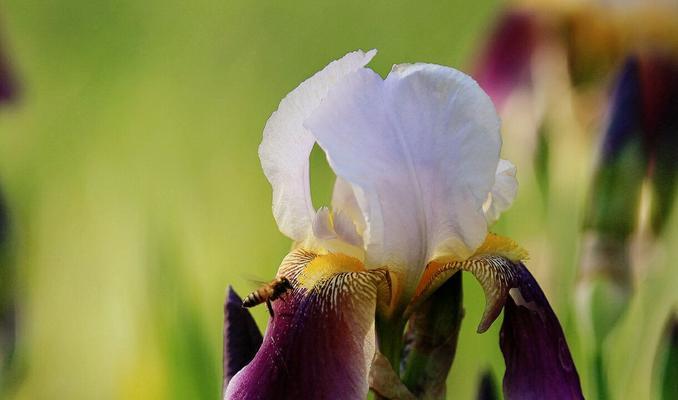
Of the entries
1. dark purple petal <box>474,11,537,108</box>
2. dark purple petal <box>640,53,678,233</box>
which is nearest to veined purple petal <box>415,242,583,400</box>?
dark purple petal <box>640,53,678,233</box>

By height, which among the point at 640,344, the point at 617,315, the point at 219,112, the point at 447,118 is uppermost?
the point at 219,112

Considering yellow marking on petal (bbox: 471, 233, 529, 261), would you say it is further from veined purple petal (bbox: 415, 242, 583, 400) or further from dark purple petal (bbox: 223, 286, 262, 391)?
dark purple petal (bbox: 223, 286, 262, 391)

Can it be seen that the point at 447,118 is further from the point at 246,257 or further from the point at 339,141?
the point at 246,257

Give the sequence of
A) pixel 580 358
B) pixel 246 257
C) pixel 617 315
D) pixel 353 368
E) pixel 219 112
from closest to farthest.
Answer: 1. pixel 353 368
2. pixel 617 315
3. pixel 580 358
4. pixel 246 257
5. pixel 219 112

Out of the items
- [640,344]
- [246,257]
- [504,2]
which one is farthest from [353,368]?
[504,2]

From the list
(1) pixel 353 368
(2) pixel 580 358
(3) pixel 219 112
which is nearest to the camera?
(1) pixel 353 368

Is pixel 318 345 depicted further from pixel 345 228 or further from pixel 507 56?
pixel 507 56

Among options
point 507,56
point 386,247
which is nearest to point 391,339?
point 386,247
